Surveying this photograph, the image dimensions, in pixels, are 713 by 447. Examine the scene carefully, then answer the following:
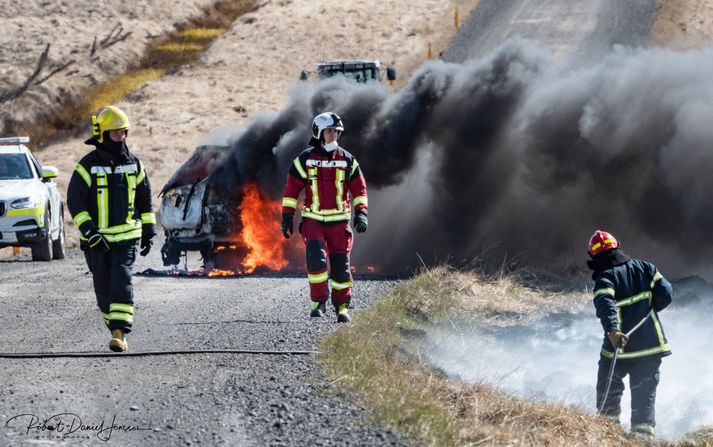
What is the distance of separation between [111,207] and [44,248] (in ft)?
33.1

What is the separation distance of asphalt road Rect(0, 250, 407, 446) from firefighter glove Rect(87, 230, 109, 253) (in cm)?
81

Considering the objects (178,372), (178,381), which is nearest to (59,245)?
(178,372)

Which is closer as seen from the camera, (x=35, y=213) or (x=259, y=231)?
(x=259, y=231)

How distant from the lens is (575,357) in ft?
44.7

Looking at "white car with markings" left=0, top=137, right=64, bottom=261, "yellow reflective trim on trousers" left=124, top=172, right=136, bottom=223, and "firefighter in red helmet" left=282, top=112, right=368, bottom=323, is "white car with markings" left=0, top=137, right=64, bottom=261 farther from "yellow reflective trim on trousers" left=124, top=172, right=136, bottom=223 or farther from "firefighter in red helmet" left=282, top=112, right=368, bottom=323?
"yellow reflective trim on trousers" left=124, top=172, right=136, bottom=223

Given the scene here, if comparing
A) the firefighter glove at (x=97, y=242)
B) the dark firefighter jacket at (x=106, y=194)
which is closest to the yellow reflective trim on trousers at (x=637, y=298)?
the dark firefighter jacket at (x=106, y=194)

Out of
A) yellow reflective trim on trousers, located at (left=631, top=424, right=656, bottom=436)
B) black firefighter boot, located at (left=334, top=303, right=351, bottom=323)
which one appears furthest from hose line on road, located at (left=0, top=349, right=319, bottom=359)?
yellow reflective trim on trousers, located at (left=631, top=424, right=656, bottom=436)

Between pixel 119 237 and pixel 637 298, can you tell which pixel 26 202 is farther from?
pixel 637 298

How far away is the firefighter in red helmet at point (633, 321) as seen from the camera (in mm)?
8172

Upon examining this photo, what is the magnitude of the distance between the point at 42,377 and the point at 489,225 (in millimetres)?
10796

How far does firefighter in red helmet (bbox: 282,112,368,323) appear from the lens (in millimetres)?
9539

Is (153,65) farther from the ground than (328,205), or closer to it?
closer to it

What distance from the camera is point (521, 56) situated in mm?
17156

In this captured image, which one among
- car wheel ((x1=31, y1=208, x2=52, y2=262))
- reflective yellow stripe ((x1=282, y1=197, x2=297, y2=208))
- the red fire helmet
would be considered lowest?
car wheel ((x1=31, y1=208, x2=52, y2=262))
